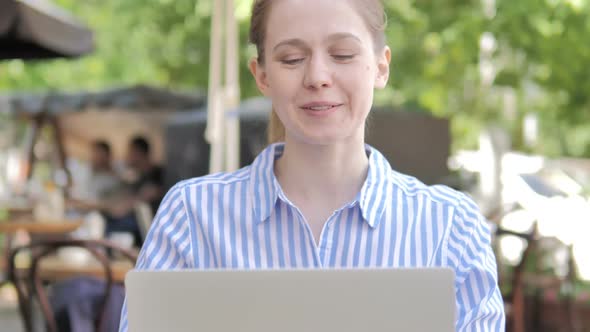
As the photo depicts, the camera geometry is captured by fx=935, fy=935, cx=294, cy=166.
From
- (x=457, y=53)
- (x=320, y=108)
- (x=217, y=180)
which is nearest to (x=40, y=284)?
(x=217, y=180)

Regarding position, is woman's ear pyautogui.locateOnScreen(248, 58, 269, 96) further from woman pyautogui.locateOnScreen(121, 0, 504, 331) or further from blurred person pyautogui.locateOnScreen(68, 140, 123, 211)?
blurred person pyautogui.locateOnScreen(68, 140, 123, 211)

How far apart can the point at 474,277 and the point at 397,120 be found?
24.6 feet

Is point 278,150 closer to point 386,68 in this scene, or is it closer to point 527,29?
point 386,68

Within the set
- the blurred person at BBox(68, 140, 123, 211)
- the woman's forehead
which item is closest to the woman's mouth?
the woman's forehead

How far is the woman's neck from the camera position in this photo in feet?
5.31

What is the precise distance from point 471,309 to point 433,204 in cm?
22

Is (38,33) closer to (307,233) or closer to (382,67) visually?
(382,67)

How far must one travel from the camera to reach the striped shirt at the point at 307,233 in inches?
61.6

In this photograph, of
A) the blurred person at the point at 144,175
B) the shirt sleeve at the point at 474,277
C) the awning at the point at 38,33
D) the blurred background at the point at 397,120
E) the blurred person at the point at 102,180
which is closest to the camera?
the shirt sleeve at the point at 474,277

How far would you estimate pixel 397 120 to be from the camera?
8.94m

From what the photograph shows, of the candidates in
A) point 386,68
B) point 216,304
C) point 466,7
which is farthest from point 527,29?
point 216,304

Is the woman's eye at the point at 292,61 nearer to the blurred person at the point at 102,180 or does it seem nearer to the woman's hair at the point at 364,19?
the woman's hair at the point at 364,19

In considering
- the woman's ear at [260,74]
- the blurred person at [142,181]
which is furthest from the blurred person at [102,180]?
the woman's ear at [260,74]

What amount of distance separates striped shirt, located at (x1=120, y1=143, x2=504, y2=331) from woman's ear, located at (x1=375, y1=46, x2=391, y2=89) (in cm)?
17
